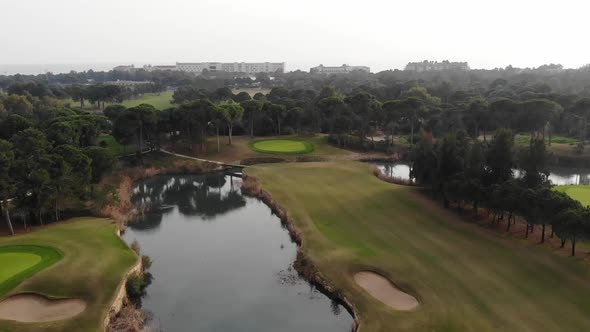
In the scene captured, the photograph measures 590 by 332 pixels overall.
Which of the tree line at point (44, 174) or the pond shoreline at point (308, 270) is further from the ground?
the tree line at point (44, 174)

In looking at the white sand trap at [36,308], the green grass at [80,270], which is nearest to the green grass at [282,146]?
the green grass at [80,270]

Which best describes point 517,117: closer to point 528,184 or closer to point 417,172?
point 417,172

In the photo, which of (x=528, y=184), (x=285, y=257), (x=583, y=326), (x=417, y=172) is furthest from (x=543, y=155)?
(x=285, y=257)

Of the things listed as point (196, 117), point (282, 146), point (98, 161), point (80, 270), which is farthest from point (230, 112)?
point (80, 270)

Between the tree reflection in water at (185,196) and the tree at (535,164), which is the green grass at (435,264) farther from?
the tree reflection in water at (185,196)

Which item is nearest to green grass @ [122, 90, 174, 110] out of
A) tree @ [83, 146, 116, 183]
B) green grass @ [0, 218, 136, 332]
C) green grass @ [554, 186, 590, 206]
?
tree @ [83, 146, 116, 183]

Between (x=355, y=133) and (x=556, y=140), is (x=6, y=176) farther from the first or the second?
(x=556, y=140)
